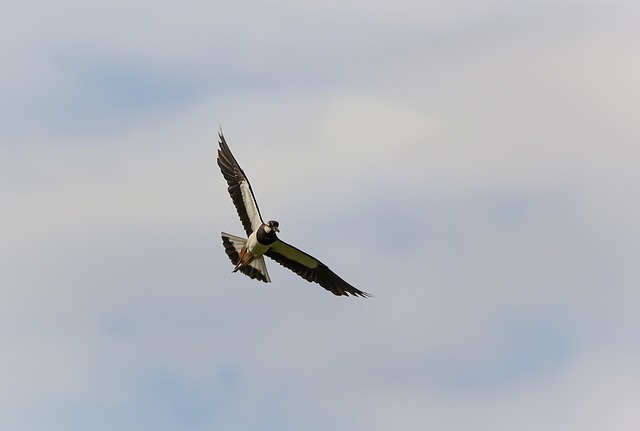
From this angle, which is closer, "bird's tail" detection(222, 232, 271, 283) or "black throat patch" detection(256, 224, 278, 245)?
"black throat patch" detection(256, 224, 278, 245)

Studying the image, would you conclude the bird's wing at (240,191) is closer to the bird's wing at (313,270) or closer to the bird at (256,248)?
the bird at (256,248)

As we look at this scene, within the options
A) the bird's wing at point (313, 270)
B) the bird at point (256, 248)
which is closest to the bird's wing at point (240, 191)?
the bird at point (256, 248)

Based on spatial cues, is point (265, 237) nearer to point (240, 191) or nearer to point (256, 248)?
point (256, 248)

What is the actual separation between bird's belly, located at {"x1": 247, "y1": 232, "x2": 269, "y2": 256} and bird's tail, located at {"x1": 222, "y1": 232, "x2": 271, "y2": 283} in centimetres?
35

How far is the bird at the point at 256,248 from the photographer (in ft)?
96.6

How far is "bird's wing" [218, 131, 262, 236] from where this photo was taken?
29906 millimetres

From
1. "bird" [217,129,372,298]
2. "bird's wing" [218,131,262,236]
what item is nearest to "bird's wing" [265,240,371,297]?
"bird" [217,129,372,298]

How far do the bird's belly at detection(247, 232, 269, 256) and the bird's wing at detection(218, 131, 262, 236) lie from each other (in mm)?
467

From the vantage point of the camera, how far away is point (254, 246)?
2933cm

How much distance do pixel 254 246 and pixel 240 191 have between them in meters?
2.30

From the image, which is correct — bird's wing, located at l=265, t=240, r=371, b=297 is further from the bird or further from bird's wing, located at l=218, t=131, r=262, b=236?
bird's wing, located at l=218, t=131, r=262, b=236

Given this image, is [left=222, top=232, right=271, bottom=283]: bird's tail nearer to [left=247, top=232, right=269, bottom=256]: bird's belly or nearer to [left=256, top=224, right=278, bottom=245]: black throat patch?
[left=247, top=232, right=269, bottom=256]: bird's belly

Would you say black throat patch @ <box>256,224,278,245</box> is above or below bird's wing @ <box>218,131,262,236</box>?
below

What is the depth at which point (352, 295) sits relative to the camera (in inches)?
1199
